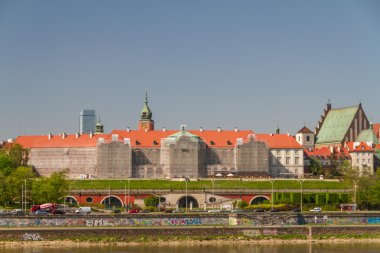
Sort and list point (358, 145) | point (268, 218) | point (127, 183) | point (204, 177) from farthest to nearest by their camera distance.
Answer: point (358, 145), point (204, 177), point (127, 183), point (268, 218)

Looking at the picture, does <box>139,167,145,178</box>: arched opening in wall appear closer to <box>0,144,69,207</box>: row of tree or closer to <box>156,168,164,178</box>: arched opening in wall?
<box>156,168,164,178</box>: arched opening in wall

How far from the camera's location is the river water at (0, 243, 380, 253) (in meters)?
89.4

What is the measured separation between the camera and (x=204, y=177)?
603ft

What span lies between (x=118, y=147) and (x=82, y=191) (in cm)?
3870

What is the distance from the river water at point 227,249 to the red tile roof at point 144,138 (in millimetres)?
94245

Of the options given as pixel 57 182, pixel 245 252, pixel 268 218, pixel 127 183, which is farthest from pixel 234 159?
pixel 245 252

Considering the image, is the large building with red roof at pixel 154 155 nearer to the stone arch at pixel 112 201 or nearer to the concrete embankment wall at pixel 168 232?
the stone arch at pixel 112 201

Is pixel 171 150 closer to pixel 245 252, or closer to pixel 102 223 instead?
pixel 102 223

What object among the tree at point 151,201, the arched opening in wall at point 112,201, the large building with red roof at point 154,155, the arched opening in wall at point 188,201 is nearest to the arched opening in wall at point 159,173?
the large building with red roof at point 154,155

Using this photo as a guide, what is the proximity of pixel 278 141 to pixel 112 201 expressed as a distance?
57439mm

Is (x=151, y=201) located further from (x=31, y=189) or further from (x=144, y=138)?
(x=144, y=138)

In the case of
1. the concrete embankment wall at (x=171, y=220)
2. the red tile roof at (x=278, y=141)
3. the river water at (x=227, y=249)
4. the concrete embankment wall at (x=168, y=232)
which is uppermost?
the red tile roof at (x=278, y=141)

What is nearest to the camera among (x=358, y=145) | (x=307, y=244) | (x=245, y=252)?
(x=245, y=252)

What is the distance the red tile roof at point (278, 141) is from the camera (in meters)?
194
